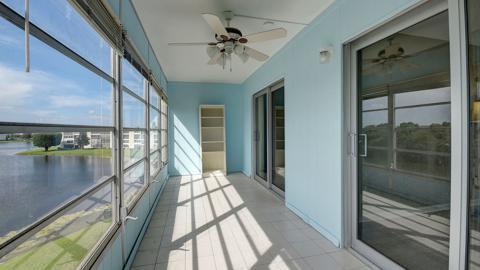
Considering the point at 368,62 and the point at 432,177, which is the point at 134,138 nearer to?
the point at 368,62

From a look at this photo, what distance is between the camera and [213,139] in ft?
21.9

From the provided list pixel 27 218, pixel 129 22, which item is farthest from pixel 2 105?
pixel 129 22

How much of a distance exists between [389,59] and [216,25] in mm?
1688

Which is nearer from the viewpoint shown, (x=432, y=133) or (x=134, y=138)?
(x=432, y=133)

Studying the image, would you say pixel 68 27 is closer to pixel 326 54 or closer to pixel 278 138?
pixel 326 54

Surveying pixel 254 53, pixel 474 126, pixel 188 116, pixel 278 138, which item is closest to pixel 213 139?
pixel 188 116

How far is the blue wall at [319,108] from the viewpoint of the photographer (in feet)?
7.45

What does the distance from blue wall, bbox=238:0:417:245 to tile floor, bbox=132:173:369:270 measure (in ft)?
0.96

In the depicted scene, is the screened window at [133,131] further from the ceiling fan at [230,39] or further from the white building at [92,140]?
the ceiling fan at [230,39]

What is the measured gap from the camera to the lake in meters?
0.87

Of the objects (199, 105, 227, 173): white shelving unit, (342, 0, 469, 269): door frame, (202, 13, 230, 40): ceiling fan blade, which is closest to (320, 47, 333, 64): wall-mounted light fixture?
(342, 0, 469, 269): door frame

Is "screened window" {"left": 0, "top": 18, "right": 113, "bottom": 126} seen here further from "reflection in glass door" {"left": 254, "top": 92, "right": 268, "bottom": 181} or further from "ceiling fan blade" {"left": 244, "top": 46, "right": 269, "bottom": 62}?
"reflection in glass door" {"left": 254, "top": 92, "right": 268, "bottom": 181}

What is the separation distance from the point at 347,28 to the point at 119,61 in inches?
89.3

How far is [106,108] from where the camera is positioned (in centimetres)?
183
